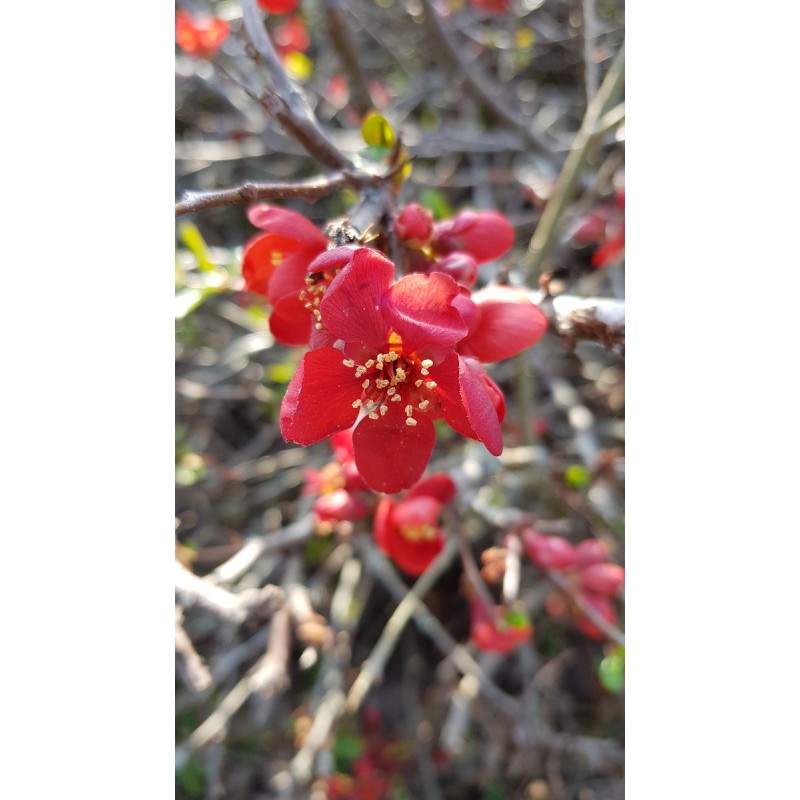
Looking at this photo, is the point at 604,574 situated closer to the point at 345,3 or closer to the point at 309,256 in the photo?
the point at 309,256

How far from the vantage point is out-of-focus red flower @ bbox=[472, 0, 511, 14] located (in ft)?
7.98

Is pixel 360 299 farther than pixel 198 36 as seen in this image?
No

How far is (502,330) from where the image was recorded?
2.41 ft

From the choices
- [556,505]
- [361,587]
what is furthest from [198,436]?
[556,505]

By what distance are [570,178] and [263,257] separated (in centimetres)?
101

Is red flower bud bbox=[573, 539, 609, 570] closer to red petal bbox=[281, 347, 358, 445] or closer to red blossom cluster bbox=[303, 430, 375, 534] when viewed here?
red blossom cluster bbox=[303, 430, 375, 534]

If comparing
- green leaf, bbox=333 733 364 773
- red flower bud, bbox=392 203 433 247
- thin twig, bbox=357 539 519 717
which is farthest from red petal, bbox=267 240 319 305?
green leaf, bbox=333 733 364 773

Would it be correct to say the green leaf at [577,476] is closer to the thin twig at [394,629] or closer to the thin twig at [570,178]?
the thin twig at [394,629]

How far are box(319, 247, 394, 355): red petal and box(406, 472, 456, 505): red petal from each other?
51 centimetres

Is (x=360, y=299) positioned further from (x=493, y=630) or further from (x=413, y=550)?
(x=493, y=630)

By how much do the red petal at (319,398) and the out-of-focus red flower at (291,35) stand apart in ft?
7.55

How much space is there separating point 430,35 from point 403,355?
181 cm

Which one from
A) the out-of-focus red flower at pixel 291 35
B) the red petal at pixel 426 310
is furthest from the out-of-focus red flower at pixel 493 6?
the red petal at pixel 426 310

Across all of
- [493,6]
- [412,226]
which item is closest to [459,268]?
[412,226]
